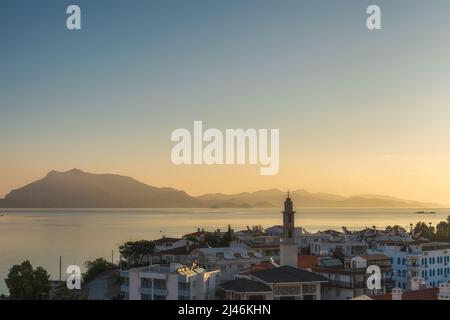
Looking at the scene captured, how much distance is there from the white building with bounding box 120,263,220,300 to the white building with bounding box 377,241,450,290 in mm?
5347

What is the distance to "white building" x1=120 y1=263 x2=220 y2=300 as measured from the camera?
10008mm

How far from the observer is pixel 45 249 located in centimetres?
3534

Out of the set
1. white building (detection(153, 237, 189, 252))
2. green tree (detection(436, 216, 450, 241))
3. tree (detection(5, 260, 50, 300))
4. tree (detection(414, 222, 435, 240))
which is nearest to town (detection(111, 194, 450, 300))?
white building (detection(153, 237, 189, 252))

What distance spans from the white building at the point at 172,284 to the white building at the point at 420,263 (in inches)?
210

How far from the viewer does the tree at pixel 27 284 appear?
504 inches

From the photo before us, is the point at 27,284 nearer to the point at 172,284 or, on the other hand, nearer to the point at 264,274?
the point at 172,284

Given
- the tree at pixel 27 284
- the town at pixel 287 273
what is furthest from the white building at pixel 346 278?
the tree at pixel 27 284

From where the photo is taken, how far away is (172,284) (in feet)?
33.0

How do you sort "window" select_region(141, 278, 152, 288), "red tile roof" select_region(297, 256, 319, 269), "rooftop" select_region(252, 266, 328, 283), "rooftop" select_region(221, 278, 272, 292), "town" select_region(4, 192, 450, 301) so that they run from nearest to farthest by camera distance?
1. "rooftop" select_region(221, 278, 272, 292)
2. "rooftop" select_region(252, 266, 328, 283)
3. "town" select_region(4, 192, 450, 301)
4. "window" select_region(141, 278, 152, 288)
5. "red tile roof" select_region(297, 256, 319, 269)

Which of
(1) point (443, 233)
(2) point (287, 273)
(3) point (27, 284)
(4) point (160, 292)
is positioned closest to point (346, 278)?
(2) point (287, 273)

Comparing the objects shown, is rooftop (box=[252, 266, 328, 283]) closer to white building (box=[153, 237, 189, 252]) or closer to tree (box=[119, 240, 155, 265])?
tree (box=[119, 240, 155, 265])
